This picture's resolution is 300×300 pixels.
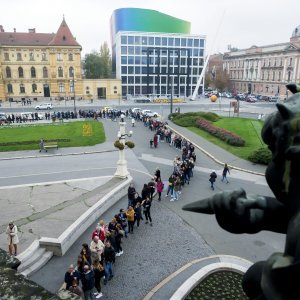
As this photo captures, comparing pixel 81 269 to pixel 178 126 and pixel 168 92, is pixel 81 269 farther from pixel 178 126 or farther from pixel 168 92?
pixel 168 92

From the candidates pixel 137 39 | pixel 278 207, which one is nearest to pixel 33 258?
pixel 278 207

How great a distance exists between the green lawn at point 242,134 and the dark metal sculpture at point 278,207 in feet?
76.0

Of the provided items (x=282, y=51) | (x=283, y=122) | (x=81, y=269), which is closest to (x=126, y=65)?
(x=282, y=51)

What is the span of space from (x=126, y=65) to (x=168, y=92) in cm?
1218

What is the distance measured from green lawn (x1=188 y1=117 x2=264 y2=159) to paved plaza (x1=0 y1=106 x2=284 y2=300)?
116 inches

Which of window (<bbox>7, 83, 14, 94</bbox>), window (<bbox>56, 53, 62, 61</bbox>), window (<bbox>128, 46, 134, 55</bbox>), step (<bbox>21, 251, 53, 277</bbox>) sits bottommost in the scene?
step (<bbox>21, 251, 53, 277</bbox>)

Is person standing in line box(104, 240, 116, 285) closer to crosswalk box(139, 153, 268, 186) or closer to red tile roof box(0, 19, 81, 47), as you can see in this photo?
crosswalk box(139, 153, 268, 186)

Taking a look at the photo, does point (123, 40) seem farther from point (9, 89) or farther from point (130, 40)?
point (9, 89)

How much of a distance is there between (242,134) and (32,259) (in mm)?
25183

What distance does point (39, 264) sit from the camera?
11398 mm

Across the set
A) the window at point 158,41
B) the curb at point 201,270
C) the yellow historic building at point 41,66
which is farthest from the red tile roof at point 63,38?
the curb at point 201,270

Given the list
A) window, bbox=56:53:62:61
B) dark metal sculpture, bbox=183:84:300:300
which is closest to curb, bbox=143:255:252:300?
dark metal sculpture, bbox=183:84:300:300

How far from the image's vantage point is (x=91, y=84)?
76.8 m

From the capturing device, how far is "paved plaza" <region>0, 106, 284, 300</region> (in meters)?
11.0
